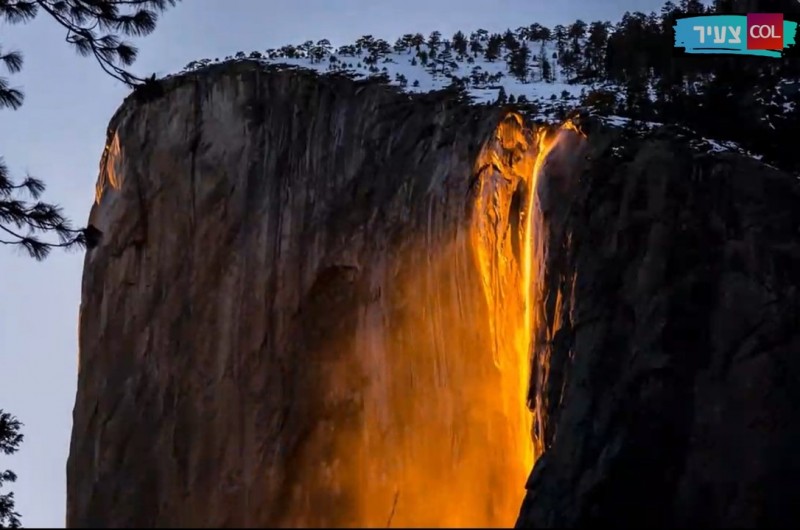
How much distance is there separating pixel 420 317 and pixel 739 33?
24.5 ft

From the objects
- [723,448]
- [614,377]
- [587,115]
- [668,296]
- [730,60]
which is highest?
[730,60]

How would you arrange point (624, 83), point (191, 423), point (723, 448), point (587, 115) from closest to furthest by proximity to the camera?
point (723, 448)
point (587, 115)
point (191, 423)
point (624, 83)

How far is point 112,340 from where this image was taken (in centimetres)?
1931

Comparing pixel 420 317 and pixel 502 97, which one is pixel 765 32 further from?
pixel 420 317

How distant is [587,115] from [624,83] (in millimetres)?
6136

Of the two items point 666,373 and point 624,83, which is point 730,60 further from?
point 666,373

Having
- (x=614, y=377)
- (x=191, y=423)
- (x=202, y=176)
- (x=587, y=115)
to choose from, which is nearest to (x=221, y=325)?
(x=191, y=423)

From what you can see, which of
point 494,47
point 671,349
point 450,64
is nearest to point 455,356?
point 671,349

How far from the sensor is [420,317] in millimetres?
15883

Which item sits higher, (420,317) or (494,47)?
(494,47)

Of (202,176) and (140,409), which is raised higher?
(202,176)

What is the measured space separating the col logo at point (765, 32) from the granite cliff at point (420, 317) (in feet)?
16.1

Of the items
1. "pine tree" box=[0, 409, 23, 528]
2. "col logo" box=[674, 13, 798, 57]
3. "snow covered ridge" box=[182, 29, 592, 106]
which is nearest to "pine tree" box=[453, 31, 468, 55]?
"snow covered ridge" box=[182, 29, 592, 106]

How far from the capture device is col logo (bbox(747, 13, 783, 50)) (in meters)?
17.3
